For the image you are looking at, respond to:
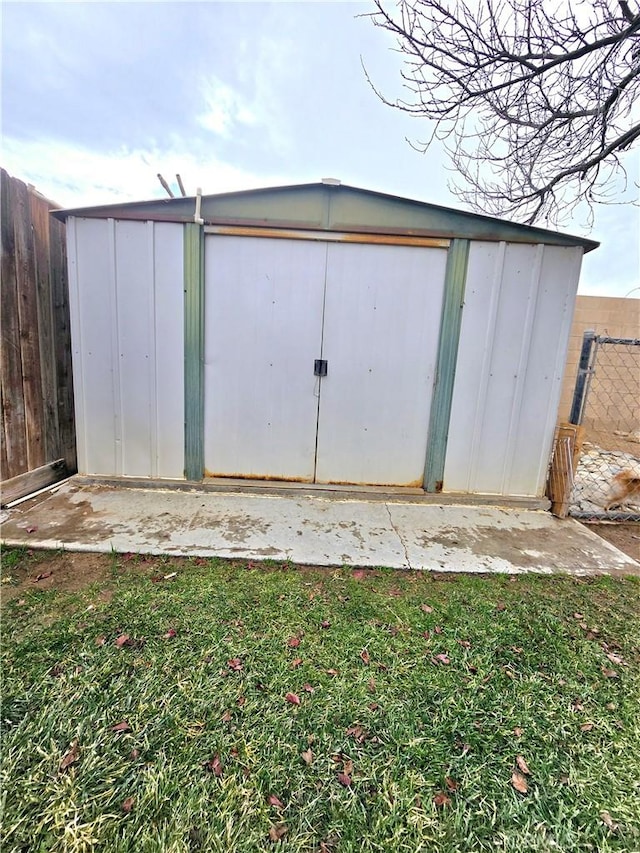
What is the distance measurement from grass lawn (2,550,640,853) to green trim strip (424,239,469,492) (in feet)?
4.48

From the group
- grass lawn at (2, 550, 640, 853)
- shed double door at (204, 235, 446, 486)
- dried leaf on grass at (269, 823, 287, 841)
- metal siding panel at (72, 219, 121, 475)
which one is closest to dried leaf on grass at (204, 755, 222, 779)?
grass lawn at (2, 550, 640, 853)

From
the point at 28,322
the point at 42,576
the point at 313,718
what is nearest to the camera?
the point at 313,718

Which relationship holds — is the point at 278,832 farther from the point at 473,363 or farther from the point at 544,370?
the point at 544,370

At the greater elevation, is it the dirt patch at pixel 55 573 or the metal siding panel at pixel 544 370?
the metal siding panel at pixel 544 370

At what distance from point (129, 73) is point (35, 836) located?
17.1 ft

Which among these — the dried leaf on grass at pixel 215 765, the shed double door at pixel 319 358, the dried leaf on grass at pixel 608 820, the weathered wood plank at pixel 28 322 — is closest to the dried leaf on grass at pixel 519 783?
the dried leaf on grass at pixel 608 820

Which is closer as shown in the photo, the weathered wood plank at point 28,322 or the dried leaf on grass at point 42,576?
the dried leaf on grass at point 42,576

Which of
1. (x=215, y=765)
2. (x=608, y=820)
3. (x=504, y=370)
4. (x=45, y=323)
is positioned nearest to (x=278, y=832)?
(x=215, y=765)

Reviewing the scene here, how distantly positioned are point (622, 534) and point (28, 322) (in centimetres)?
465

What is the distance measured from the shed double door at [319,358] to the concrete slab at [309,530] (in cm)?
35

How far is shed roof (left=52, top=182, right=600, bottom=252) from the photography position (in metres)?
2.92

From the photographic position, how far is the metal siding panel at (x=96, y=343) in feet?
9.84

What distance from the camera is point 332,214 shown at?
9.73 feet

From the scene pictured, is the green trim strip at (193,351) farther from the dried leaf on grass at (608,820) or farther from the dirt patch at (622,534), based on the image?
the dirt patch at (622,534)
